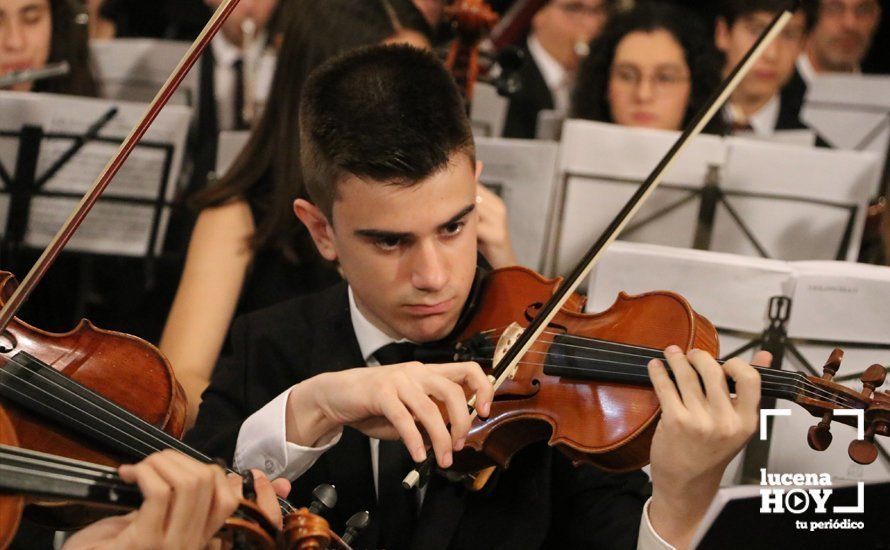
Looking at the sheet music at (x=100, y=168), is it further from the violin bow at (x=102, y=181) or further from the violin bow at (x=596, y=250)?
the violin bow at (x=596, y=250)

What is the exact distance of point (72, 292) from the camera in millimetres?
2652

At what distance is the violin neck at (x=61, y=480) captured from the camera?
3.00ft

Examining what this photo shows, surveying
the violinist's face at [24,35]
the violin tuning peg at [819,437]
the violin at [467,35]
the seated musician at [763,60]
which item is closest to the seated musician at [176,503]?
the violin tuning peg at [819,437]

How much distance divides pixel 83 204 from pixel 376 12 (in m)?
1.08

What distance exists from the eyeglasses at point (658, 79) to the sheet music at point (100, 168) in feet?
4.10

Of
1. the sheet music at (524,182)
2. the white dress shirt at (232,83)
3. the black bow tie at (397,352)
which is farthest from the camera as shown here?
the white dress shirt at (232,83)

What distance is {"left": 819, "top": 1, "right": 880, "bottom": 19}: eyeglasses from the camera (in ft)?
12.7

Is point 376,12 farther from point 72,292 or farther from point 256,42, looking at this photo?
point 256,42

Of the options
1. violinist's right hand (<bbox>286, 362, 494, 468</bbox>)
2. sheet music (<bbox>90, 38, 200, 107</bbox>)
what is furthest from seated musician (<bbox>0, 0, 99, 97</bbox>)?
violinist's right hand (<bbox>286, 362, 494, 468</bbox>)

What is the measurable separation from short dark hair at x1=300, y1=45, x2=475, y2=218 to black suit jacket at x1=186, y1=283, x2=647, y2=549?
0.20 m

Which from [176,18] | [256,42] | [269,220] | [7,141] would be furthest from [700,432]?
[176,18]

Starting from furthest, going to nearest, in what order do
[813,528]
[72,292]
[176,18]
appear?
[176,18] → [72,292] → [813,528]
